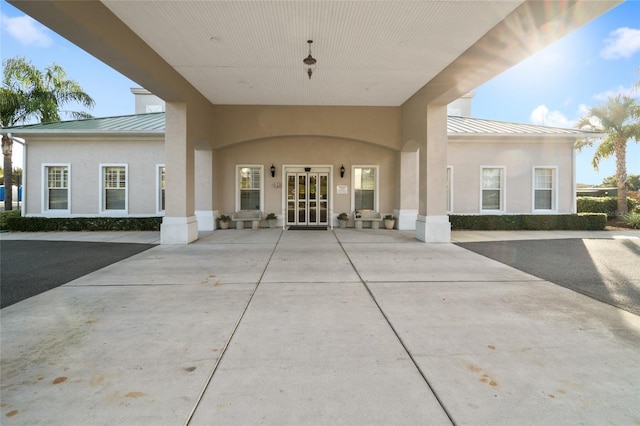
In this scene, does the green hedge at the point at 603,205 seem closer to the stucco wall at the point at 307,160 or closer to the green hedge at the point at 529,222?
the green hedge at the point at 529,222

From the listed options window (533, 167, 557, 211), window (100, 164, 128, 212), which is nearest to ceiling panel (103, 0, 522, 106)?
window (100, 164, 128, 212)

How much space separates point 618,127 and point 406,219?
38.8 feet

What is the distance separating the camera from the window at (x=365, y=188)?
13.8 meters

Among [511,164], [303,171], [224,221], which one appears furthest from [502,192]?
[224,221]

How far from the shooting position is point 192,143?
10.1 metres

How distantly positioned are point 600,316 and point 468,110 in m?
19.4

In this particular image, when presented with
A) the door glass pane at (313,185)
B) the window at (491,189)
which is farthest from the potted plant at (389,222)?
the window at (491,189)

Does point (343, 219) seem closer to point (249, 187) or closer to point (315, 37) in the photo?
point (249, 187)

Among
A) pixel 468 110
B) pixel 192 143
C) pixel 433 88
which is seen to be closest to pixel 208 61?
pixel 192 143

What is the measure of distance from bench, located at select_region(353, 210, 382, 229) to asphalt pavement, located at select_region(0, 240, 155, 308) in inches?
298

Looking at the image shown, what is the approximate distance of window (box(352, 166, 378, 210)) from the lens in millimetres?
13844

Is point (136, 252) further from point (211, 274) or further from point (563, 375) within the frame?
point (563, 375)

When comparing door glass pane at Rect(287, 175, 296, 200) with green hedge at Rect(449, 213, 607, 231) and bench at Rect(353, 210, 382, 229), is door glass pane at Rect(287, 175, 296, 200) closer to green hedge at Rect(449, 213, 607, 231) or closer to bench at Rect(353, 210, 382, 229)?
bench at Rect(353, 210, 382, 229)

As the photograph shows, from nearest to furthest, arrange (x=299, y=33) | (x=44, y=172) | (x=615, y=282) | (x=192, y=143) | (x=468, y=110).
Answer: (x=615, y=282)
(x=299, y=33)
(x=192, y=143)
(x=44, y=172)
(x=468, y=110)
